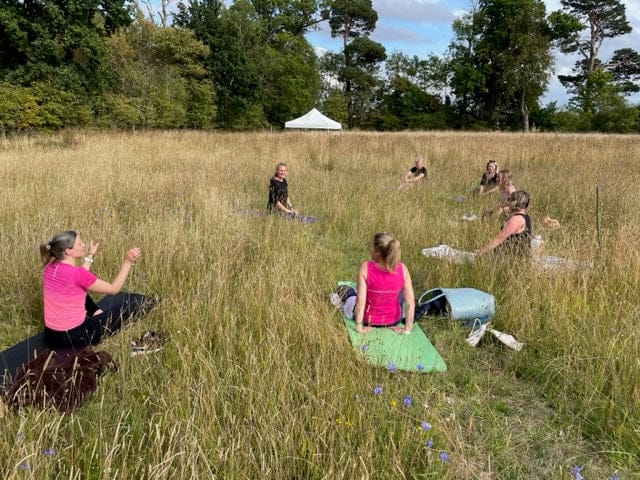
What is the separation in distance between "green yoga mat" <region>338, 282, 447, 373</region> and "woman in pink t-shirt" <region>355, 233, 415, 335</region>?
0.35 ft

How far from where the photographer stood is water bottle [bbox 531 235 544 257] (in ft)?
14.0

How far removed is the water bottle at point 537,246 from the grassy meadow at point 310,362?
0.49 ft

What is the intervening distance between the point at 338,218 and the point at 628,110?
32326mm

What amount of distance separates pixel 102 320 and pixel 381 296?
2050mm

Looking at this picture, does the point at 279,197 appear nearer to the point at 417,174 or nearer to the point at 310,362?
the point at 417,174

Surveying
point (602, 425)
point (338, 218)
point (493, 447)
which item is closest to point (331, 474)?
Result: point (493, 447)

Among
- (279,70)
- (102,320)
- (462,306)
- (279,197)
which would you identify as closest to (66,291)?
(102,320)

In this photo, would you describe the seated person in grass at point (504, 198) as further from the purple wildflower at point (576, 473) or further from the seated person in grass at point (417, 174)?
the purple wildflower at point (576, 473)

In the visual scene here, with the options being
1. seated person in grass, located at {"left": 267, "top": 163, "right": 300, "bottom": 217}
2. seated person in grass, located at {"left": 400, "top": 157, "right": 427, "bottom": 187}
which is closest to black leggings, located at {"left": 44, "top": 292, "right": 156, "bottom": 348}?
seated person in grass, located at {"left": 267, "top": 163, "right": 300, "bottom": 217}

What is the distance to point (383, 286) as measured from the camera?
309cm

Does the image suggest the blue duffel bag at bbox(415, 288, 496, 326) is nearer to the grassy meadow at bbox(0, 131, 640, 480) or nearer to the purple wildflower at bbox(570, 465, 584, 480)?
the grassy meadow at bbox(0, 131, 640, 480)

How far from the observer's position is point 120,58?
2047cm

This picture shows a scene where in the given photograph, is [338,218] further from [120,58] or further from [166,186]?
[120,58]

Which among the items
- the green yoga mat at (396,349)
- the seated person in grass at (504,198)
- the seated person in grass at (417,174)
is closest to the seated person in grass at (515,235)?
the seated person in grass at (504,198)
